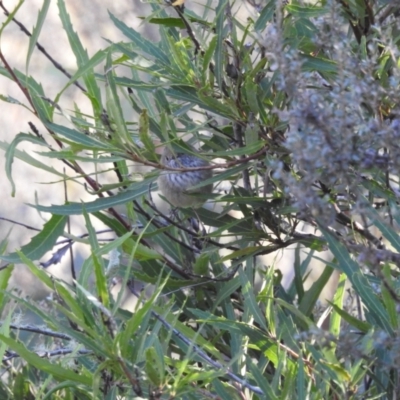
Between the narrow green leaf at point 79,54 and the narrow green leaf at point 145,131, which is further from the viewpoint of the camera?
the narrow green leaf at point 79,54

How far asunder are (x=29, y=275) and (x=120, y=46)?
68.8 inches

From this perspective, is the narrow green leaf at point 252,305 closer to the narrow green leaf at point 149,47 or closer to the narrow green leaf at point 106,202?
the narrow green leaf at point 106,202

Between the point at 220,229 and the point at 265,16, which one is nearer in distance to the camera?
the point at 265,16

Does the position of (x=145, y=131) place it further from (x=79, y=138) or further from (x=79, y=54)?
(x=79, y=54)

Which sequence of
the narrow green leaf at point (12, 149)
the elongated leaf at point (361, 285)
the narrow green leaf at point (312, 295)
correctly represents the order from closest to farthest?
the elongated leaf at point (361, 285), the narrow green leaf at point (12, 149), the narrow green leaf at point (312, 295)

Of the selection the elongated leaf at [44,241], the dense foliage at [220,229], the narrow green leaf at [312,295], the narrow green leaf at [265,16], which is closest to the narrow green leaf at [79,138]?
the dense foliage at [220,229]

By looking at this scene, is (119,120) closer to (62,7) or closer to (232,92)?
(232,92)

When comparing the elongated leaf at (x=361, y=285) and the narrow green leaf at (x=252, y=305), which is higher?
the elongated leaf at (x=361, y=285)

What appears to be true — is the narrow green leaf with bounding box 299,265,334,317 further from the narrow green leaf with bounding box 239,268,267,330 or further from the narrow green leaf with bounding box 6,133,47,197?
the narrow green leaf with bounding box 6,133,47,197

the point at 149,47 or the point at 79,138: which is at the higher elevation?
the point at 149,47

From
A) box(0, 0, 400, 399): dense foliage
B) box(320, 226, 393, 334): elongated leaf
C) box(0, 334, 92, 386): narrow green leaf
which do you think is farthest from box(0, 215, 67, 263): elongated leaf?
box(320, 226, 393, 334): elongated leaf

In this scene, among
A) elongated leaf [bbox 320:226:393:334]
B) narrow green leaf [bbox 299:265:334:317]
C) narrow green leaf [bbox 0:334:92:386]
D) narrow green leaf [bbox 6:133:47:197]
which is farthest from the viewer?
narrow green leaf [bbox 299:265:334:317]

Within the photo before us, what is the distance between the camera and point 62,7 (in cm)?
135

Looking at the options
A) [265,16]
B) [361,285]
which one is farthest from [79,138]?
[361,285]
